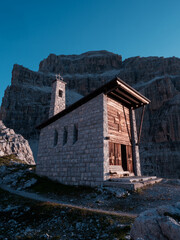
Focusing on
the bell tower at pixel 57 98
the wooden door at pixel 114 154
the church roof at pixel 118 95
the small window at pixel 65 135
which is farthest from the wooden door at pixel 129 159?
the bell tower at pixel 57 98

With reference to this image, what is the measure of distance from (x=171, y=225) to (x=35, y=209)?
246 inches

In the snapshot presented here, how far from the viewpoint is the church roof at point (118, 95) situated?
1114cm

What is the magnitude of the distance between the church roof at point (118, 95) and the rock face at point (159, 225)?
8697mm

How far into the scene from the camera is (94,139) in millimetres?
10961

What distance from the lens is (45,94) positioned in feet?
267

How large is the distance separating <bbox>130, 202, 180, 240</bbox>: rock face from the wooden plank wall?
8380mm

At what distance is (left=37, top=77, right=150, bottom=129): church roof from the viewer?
439 inches

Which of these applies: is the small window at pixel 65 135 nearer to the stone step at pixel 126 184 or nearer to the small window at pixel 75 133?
the small window at pixel 75 133

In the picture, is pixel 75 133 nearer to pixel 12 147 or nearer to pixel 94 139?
pixel 94 139

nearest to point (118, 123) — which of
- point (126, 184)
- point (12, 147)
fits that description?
point (126, 184)

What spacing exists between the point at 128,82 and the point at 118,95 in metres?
69.0

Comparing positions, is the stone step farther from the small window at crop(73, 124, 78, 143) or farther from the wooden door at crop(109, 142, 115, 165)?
the small window at crop(73, 124, 78, 143)

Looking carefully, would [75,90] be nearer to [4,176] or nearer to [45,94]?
[45,94]

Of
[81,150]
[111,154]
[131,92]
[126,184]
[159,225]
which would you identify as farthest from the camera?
[131,92]
